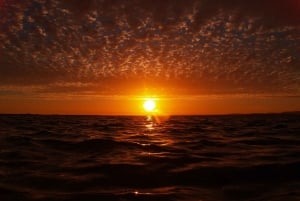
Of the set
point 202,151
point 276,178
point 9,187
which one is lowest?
point 9,187

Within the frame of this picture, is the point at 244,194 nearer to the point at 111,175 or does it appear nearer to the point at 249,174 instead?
the point at 249,174

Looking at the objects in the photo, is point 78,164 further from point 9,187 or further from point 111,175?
point 9,187

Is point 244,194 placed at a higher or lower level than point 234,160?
lower

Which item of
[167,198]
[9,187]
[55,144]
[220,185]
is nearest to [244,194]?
[220,185]

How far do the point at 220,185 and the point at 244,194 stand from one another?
1000mm

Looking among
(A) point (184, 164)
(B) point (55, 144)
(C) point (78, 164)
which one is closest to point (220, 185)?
(A) point (184, 164)

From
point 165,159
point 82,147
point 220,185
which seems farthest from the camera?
point 82,147

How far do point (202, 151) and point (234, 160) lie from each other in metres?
2.61

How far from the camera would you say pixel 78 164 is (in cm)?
1050

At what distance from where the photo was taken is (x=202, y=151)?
44.7ft

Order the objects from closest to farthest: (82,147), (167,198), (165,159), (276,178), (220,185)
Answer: (167,198) → (220,185) → (276,178) → (165,159) → (82,147)

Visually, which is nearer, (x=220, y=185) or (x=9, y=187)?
(x=9, y=187)

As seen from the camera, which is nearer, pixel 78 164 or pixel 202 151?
pixel 78 164

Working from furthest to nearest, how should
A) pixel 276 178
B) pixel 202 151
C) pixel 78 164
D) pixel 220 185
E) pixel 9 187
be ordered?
1. pixel 202 151
2. pixel 78 164
3. pixel 276 178
4. pixel 220 185
5. pixel 9 187
